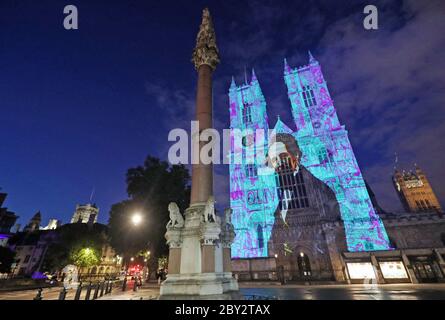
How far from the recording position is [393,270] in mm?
25328

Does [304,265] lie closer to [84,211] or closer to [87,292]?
[87,292]

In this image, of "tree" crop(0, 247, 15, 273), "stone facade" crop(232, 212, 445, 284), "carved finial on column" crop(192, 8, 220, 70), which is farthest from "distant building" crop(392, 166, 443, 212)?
"tree" crop(0, 247, 15, 273)

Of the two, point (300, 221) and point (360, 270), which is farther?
point (300, 221)

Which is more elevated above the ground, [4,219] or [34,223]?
[34,223]

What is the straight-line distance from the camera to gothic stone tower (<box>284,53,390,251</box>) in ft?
107

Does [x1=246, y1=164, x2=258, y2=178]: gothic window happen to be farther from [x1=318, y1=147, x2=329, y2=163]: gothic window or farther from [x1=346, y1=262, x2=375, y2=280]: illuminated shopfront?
[x1=346, y1=262, x2=375, y2=280]: illuminated shopfront

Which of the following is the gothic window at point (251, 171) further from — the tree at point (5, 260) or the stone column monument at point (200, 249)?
the tree at point (5, 260)

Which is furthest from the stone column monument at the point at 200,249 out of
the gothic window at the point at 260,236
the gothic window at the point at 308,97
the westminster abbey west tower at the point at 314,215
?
the gothic window at the point at 308,97

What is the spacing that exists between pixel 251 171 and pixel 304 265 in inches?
772

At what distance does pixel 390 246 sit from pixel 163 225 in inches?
1266

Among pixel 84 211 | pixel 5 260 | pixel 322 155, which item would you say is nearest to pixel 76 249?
pixel 5 260

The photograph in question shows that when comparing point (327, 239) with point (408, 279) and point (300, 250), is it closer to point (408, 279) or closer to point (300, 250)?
point (300, 250)
